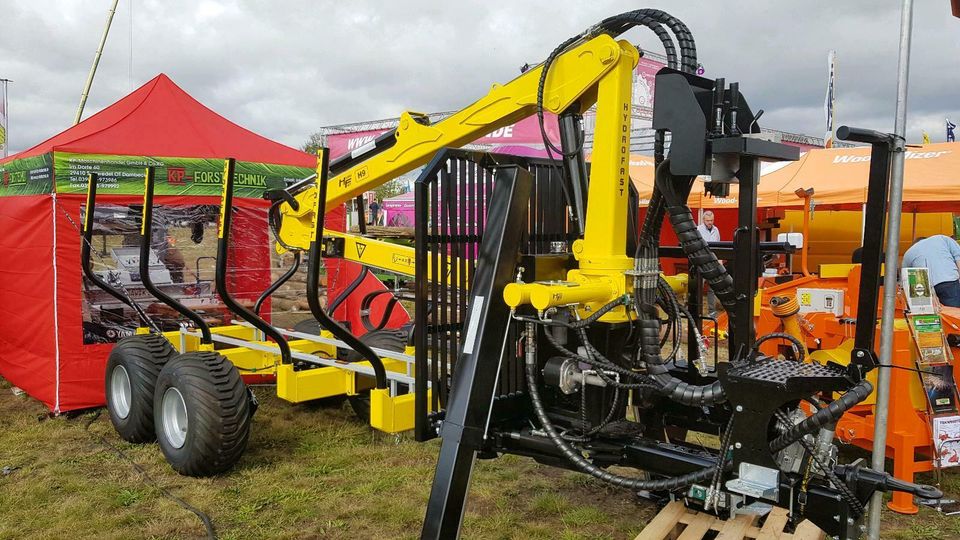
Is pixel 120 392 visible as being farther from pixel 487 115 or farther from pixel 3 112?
pixel 3 112

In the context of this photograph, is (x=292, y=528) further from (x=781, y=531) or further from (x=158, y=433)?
(x=781, y=531)

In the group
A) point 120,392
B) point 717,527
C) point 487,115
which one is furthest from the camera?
→ point 120,392

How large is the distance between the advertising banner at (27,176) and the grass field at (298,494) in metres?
2.15

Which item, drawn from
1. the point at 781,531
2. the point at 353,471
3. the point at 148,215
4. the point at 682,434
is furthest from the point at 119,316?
the point at 781,531

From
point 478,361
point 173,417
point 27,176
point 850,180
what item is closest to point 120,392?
point 173,417

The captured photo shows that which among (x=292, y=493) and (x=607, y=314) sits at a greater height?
(x=607, y=314)

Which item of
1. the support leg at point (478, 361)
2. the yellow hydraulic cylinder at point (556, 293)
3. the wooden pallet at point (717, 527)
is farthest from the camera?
the wooden pallet at point (717, 527)

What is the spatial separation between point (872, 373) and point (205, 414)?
14.2 feet

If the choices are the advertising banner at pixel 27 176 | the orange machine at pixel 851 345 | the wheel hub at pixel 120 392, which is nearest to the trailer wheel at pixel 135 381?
the wheel hub at pixel 120 392

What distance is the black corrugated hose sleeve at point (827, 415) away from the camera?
7.51 feet

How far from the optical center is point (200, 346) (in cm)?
629

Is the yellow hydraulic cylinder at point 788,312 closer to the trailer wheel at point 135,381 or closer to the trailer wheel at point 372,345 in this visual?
the trailer wheel at point 372,345

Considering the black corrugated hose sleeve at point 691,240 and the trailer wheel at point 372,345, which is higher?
the black corrugated hose sleeve at point 691,240

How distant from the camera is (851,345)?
525 cm
